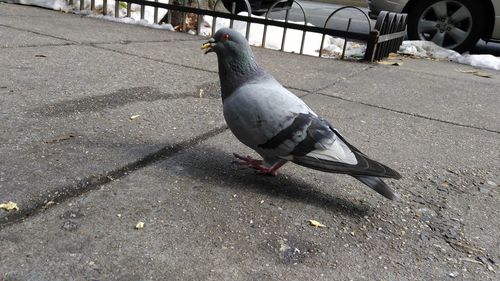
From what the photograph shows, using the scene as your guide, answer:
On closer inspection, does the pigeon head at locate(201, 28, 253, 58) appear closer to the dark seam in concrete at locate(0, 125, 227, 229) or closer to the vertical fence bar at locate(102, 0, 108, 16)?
the dark seam in concrete at locate(0, 125, 227, 229)

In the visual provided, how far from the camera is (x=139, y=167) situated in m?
2.40

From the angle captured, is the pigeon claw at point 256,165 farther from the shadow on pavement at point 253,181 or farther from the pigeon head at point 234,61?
the pigeon head at point 234,61

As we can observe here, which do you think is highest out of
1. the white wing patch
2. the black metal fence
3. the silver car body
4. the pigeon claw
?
the silver car body

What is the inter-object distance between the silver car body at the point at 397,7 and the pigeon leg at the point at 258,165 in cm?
538

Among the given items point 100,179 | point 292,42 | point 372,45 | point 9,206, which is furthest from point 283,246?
point 292,42

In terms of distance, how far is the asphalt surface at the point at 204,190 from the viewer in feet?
5.70

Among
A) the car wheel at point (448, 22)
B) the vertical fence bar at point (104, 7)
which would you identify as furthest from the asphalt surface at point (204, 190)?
the vertical fence bar at point (104, 7)

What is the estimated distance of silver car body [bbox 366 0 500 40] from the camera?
6584mm

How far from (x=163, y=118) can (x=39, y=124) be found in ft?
2.45

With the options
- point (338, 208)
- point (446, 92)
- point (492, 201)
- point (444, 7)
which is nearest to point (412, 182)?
point (492, 201)

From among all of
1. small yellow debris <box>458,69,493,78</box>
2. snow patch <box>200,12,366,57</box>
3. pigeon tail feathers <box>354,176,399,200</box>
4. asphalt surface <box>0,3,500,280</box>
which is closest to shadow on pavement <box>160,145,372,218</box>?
asphalt surface <box>0,3,500,280</box>

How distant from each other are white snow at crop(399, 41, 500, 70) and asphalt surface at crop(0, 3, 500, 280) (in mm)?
2508

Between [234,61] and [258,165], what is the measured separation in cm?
55

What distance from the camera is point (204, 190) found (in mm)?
2242
